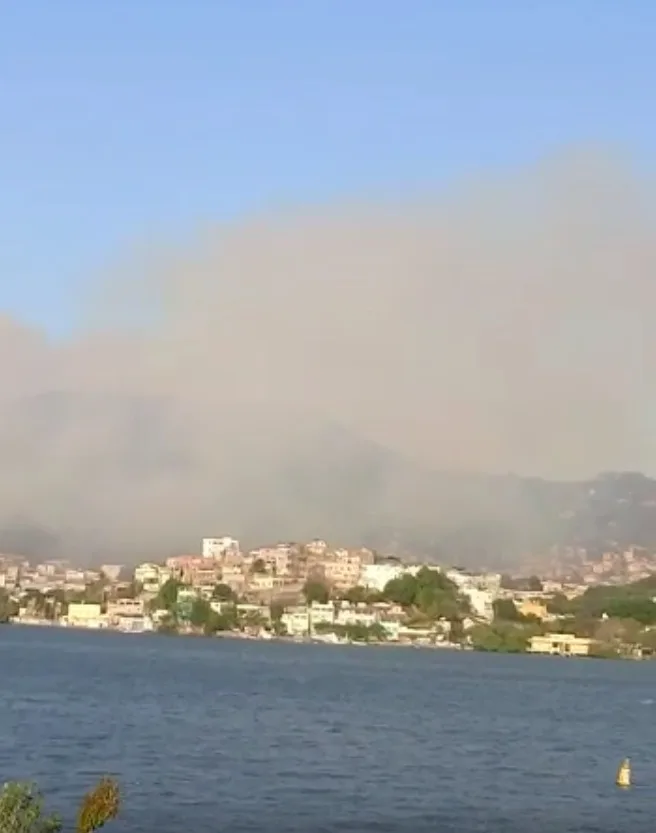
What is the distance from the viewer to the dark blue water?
31.4 metres

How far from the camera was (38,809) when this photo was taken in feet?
37.1

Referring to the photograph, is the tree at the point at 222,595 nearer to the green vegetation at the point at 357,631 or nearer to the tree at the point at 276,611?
the tree at the point at 276,611

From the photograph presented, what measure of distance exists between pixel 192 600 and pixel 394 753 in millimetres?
143385

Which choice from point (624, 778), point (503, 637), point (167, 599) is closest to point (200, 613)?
point (167, 599)

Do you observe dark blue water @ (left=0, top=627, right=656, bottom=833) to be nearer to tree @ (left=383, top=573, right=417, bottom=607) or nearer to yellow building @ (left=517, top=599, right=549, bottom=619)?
Answer: yellow building @ (left=517, top=599, right=549, bottom=619)

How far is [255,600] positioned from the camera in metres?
200

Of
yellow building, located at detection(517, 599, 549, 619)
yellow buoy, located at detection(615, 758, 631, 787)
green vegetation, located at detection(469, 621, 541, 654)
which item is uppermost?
yellow building, located at detection(517, 599, 549, 619)

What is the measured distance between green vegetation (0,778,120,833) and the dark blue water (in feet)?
54.8

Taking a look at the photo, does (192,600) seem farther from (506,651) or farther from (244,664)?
(244,664)

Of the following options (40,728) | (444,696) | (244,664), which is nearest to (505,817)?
(40,728)

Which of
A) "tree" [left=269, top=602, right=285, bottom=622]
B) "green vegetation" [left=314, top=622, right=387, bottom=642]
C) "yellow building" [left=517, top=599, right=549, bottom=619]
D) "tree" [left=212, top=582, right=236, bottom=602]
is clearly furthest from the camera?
"tree" [left=212, top=582, right=236, bottom=602]

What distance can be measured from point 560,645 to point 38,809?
16267cm

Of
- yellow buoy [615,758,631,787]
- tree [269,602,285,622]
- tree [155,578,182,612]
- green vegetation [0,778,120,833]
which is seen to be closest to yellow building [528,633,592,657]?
tree [269,602,285,622]

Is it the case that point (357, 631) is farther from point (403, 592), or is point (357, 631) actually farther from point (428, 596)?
point (403, 592)
